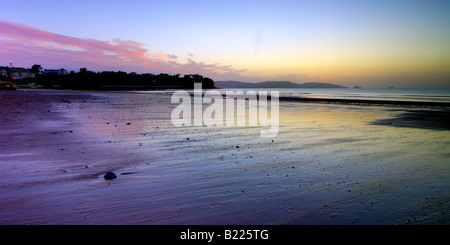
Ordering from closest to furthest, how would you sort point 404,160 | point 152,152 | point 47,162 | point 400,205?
point 400,205, point 47,162, point 404,160, point 152,152

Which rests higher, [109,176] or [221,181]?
[109,176]

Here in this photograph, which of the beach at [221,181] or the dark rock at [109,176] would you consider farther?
the dark rock at [109,176]

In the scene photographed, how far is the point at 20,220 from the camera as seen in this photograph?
172 inches

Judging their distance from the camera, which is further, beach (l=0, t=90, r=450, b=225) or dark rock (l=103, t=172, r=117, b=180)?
dark rock (l=103, t=172, r=117, b=180)
